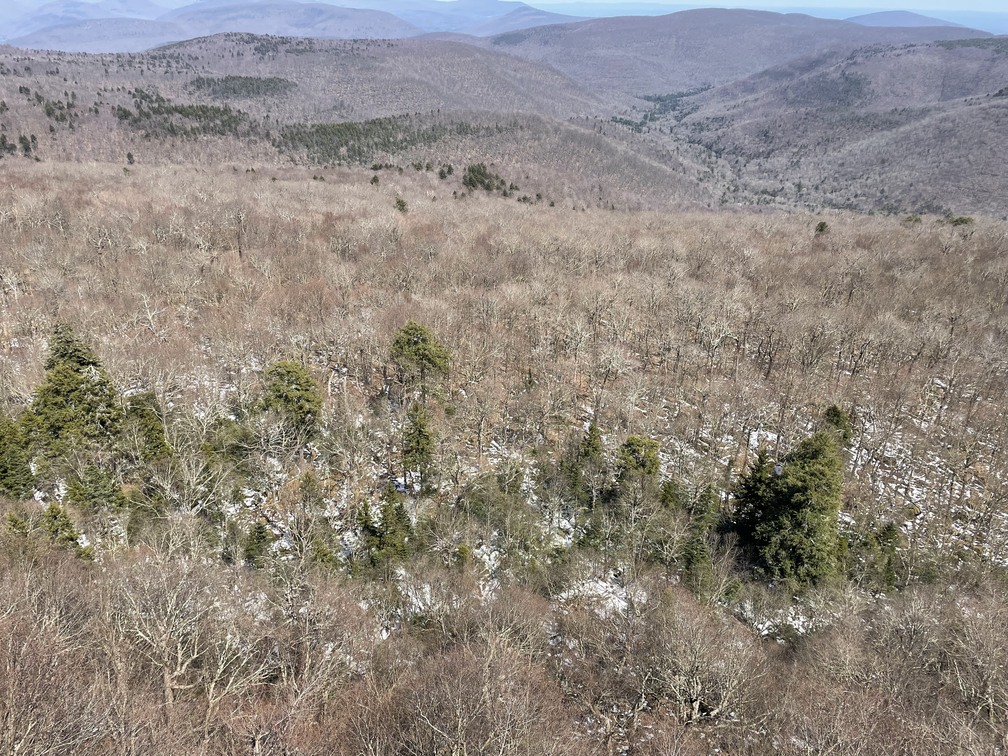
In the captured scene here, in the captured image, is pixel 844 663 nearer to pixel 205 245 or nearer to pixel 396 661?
pixel 396 661

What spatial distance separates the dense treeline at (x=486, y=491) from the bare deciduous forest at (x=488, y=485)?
23 centimetres

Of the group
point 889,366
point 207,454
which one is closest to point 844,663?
point 207,454

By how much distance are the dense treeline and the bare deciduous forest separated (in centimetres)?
23

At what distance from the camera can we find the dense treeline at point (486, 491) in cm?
1759

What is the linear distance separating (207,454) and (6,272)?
34532 millimetres

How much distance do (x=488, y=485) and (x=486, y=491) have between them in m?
0.47

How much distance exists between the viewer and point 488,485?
3484cm

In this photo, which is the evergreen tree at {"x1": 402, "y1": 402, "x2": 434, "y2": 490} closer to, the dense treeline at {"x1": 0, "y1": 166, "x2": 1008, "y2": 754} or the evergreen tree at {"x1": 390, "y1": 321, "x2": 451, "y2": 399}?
the dense treeline at {"x1": 0, "y1": 166, "x2": 1008, "y2": 754}

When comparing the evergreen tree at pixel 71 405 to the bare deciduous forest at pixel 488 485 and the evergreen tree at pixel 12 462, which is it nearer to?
the bare deciduous forest at pixel 488 485

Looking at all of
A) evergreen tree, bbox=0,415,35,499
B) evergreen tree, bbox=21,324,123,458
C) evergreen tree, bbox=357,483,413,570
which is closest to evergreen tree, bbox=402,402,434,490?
evergreen tree, bbox=357,483,413,570

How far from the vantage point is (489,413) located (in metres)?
42.7

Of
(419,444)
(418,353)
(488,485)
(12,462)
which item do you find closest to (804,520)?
(488,485)

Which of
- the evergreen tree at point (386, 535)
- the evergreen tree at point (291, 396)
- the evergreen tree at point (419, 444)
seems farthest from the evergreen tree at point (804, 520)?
Result: the evergreen tree at point (291, 396)

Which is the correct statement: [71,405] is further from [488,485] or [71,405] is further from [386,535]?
[488,485]
